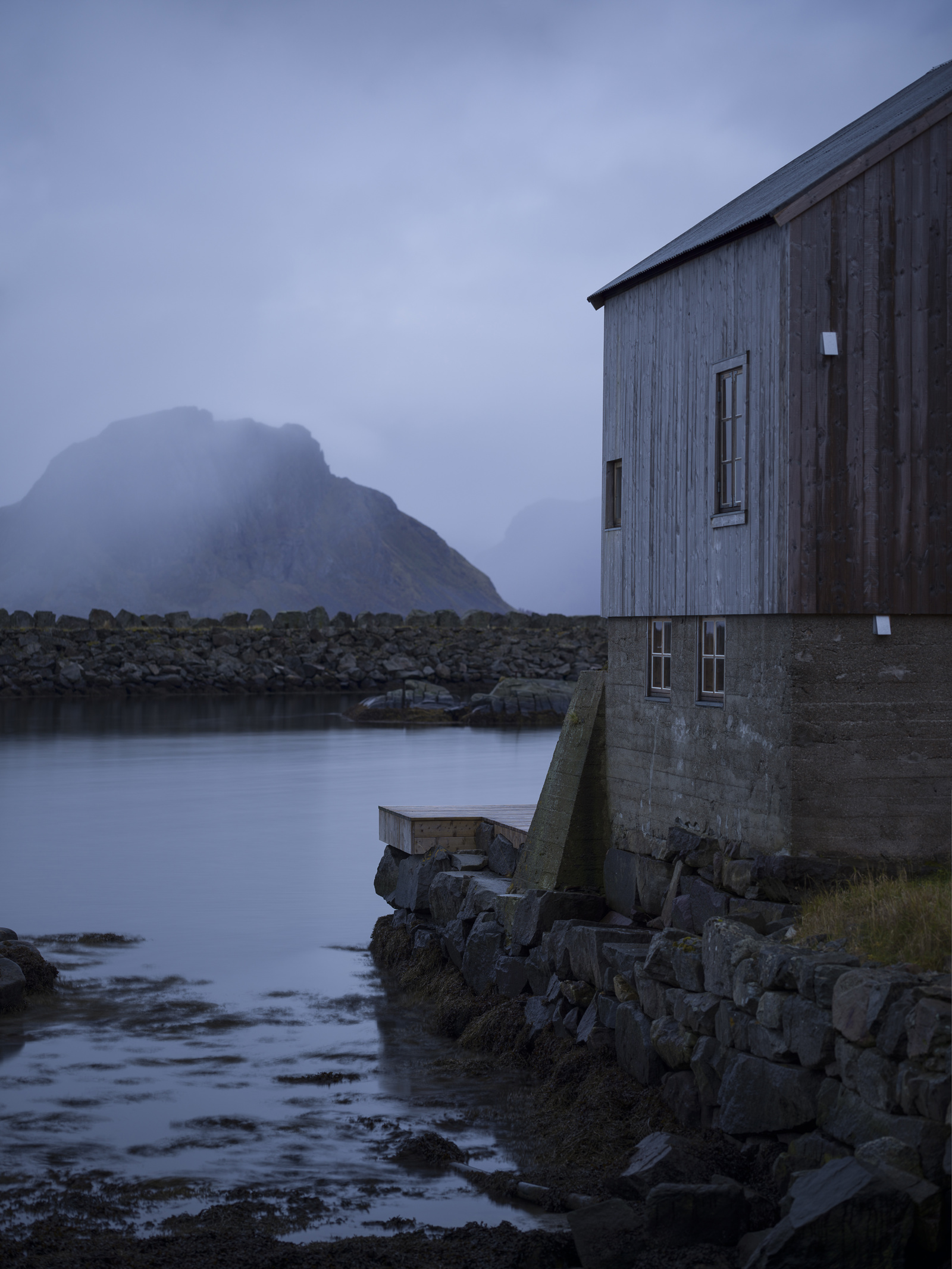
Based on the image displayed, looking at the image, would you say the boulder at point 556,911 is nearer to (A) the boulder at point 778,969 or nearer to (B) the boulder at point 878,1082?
(A) the boulder at point 778,969

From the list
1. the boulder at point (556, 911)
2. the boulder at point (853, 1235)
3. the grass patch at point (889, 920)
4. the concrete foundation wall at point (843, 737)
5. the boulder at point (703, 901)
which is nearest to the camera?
the boulder at point (853, 1235)

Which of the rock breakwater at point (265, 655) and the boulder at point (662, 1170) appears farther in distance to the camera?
the rock breakwater at point (265, 655)

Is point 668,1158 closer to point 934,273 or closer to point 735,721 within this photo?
point 735,721

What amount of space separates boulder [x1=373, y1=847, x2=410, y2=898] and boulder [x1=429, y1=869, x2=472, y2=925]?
155 centimetres

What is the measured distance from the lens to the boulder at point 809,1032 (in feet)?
23.6

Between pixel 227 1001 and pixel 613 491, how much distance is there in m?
6.18

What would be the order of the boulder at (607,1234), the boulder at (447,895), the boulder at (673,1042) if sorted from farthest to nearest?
the boulder at (447,895)
the boulder at (673,1042)
the boulder at (607,1234)

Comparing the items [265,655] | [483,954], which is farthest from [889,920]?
[265,655]

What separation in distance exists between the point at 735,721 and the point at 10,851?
54.5ft

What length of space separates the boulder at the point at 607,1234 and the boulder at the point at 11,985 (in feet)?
23.2

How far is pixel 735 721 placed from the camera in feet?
33.1

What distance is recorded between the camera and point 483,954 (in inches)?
486

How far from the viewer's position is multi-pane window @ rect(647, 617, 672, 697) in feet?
37.3

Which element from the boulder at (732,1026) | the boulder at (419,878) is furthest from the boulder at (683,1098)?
the boulder at (419,878)
